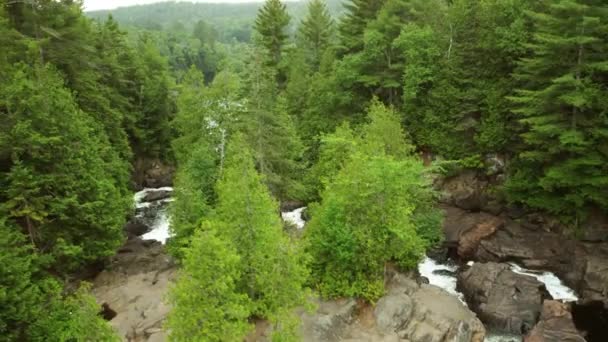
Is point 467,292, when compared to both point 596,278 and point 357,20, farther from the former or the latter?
point 357,20

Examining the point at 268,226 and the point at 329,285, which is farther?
the point at 329,285

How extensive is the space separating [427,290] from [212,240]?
13856mm

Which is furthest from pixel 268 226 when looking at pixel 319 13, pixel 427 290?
pixel 319 13

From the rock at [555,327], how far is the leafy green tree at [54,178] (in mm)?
22553

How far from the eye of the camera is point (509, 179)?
3178 centimetres

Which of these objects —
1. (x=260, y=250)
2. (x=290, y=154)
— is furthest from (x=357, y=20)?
(x=260, y=250)

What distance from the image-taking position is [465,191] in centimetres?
3497

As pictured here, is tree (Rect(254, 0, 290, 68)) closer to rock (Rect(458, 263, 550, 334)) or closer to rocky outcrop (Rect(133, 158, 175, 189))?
rocky outcrop (Rect(133, 158, 175, 189))

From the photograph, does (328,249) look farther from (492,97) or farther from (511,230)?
(492,97)

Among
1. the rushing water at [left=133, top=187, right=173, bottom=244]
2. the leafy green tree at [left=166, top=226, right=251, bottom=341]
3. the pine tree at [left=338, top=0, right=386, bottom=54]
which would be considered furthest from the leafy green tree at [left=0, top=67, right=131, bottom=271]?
the pine tree at [left=338, top=0, right=386, bottom=54]

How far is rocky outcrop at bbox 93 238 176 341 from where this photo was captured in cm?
2079

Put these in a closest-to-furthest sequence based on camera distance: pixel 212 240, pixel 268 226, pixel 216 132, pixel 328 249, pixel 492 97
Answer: pixel 212 240 → pixel 268 226 → pixel 328 249 → pixel 216 132 → pixel 492 97

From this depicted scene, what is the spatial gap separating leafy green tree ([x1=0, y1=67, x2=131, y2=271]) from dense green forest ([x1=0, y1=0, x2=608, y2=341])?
98 millimetres

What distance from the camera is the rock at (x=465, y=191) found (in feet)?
113
